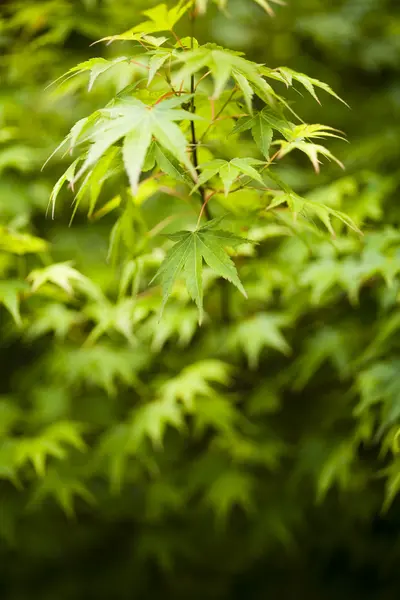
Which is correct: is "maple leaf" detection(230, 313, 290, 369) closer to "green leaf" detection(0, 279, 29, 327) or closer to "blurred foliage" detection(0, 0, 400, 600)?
"blurred foliage" detection(0, 0, 400, 600)

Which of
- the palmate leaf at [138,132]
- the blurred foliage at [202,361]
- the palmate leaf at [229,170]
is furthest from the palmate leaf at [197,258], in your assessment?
the blurred foliage at [202,361]

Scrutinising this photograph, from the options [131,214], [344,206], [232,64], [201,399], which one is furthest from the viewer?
[201,399]

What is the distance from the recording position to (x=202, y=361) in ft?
7.57

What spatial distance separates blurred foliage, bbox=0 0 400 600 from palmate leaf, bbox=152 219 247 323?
1.25 ft

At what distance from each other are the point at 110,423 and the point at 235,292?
2.58ft

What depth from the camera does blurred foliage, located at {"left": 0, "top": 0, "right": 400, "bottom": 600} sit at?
2043 mm

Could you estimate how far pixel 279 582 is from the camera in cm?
293

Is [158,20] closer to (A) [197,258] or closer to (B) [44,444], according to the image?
(A) [197,258]

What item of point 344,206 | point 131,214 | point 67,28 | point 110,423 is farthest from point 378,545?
point 67,28

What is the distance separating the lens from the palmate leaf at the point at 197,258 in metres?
1.27

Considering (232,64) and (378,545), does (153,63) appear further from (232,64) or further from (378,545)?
(378,545)

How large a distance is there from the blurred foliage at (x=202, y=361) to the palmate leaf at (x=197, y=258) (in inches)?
15.0

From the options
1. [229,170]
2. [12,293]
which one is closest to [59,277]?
[12,293]

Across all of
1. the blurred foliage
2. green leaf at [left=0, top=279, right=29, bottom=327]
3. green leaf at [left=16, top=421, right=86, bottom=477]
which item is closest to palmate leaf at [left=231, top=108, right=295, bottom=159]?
the blurred foliage
